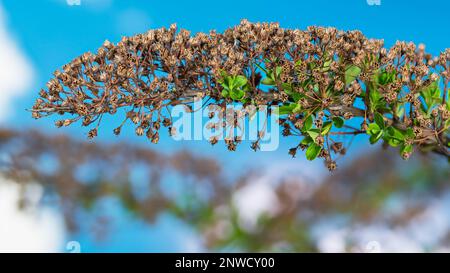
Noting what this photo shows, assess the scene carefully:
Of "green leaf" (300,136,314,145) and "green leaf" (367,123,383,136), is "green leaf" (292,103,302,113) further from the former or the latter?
"green leaf" (367,123,383,136)

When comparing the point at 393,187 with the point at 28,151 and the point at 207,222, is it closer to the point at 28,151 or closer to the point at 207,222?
the point at 207,222

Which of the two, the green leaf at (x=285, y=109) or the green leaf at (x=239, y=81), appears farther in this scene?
the green leaf at (x=285, y=109)

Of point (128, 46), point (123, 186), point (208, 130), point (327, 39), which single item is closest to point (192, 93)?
point (208, 130)

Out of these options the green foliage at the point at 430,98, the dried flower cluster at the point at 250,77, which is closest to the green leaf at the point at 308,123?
the dried flower cluster at the point at 250,77

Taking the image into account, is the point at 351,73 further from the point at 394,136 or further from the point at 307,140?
the point at 394,136

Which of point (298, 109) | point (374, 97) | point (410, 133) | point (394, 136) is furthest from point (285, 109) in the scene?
point (410, 133)

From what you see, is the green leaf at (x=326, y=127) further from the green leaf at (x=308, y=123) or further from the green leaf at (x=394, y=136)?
the green leaf at (x=394, y=136)
